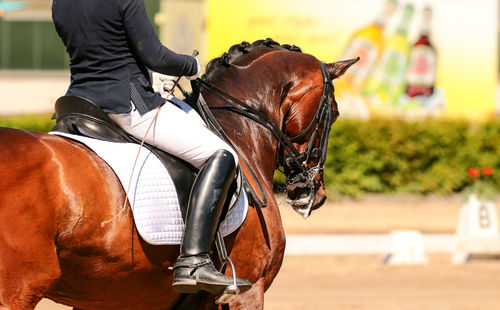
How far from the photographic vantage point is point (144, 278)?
12.5ft

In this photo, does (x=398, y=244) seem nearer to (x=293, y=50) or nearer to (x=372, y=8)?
(x=293, y=50)

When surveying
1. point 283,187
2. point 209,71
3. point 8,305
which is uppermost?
point 209,71

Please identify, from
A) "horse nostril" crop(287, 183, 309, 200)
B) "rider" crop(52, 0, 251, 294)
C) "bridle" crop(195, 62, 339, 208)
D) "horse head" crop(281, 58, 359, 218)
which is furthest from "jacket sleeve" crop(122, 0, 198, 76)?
"horse nostril" crop(287, 183, 309, 200)

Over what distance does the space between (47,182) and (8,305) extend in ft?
1.78

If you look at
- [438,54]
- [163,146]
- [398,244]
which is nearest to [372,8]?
[438,54]

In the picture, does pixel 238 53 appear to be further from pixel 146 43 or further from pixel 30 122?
Result: pixel 30 122

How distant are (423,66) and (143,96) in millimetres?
16225

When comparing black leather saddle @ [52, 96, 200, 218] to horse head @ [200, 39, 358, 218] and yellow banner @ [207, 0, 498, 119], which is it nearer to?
horse head @ [200, 39, 358, 218]

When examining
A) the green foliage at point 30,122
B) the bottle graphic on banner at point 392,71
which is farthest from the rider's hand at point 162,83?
the bottle graphic on banner at point 392,71

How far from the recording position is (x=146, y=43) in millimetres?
3756

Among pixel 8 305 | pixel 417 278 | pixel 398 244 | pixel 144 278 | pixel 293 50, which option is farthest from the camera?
pixel 398 244

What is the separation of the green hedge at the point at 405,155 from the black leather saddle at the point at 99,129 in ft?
38.9

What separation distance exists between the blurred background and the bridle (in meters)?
3.36

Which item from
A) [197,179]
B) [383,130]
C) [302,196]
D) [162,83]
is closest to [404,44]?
[383,130]
